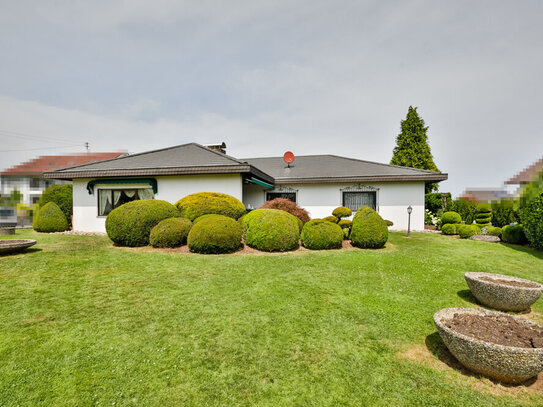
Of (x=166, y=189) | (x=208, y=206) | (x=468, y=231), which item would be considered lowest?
(x=468, y=231)

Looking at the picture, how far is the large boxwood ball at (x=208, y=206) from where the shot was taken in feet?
32.6

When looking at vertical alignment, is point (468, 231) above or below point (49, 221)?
below

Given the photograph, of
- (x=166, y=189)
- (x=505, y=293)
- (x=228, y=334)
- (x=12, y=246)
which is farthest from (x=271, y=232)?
(x=12, y=246)

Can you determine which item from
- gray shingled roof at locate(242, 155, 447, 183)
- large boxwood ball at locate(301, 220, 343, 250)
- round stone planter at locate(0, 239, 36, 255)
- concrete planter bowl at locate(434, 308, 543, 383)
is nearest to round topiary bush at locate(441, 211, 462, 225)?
gray shingled roof at locate(242, 155, 447, 183)

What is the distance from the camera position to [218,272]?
607 centimetres

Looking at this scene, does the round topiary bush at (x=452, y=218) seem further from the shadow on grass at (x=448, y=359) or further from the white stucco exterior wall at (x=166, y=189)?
the shadow on grass at (x=448, y=359)

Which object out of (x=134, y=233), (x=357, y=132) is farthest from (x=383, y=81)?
(x=134, y=233)

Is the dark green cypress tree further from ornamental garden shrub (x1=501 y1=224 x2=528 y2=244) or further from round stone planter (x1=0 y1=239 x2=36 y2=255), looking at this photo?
round stone planter (x1=0 y1=239 x2=36 y2=255)

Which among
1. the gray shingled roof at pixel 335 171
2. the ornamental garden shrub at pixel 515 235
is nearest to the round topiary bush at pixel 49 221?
the gray shingled roof at pixel 335 171

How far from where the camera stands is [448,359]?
2912 mm

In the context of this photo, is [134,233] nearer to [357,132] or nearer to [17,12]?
[17,12]

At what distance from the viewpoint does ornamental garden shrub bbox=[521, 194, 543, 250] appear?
823 centimetres

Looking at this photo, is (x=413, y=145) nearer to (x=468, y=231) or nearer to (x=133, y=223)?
(x=468, y=231)

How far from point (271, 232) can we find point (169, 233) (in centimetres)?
341
